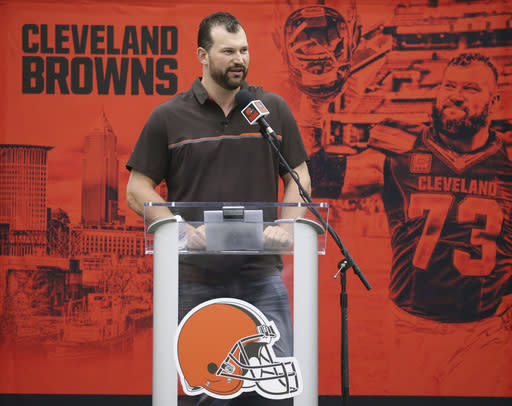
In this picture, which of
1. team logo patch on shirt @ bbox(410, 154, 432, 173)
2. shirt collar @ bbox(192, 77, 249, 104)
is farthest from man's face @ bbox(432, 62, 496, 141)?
shirt collar @ bbox(192, 77, 249, 104)

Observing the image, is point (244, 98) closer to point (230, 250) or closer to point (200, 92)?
point (200, 92)

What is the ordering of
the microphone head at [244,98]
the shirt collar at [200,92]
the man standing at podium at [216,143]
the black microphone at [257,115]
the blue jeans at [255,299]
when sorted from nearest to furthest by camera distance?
the blue jeans at [255,299], the black microphone at [257,115], the microphone head at [244,98], the man standing at podium at [216,143], the shirt collar at [200,92]

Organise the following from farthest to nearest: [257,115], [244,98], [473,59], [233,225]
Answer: [473,59], [244,98], [257,115], [233,225]

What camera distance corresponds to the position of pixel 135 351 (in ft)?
11.4

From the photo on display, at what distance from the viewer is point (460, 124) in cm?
349

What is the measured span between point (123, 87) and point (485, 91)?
215cm

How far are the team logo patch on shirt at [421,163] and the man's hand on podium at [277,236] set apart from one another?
2.12 meters

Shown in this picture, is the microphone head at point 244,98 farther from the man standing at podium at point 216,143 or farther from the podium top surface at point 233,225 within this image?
the podium top surface at point 233,225

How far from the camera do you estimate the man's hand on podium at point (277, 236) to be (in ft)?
5.09

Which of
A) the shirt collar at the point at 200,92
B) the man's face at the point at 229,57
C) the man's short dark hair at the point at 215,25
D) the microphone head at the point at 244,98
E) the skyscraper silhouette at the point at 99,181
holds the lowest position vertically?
the skyscraper silhouette at the point at 99,181

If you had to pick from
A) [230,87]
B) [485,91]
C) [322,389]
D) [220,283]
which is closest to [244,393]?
[220,283]

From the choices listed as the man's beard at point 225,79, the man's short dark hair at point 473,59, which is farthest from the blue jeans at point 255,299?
the man's short dark hair at point 473,59

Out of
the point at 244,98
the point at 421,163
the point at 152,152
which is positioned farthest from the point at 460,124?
the point at 152,152

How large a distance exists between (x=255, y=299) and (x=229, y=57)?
40.0 inches
